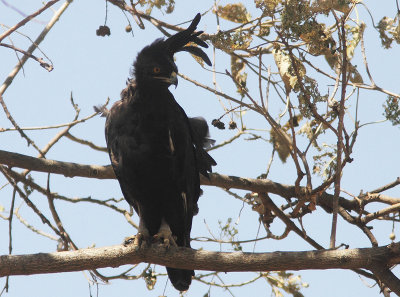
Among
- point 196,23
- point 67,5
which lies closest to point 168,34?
point 196,23

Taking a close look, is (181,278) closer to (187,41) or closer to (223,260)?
(223,260)

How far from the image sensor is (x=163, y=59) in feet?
19.5

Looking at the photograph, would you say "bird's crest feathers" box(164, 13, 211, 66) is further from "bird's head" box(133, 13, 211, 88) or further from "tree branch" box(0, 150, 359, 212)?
"tree branch" box(0, 150, 359, 212)

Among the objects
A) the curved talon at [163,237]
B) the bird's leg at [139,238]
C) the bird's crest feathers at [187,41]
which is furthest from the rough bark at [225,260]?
the bird's crest feathers at [187,41]

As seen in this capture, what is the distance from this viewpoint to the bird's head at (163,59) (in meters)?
5.88

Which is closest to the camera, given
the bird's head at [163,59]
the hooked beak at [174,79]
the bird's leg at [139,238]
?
the bird's leg at [139,238]

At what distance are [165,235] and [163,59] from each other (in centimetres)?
168

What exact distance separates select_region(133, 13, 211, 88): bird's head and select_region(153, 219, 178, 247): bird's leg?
135cm

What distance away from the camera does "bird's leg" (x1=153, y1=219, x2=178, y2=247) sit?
17.5ft

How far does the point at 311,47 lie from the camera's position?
5.00 meters

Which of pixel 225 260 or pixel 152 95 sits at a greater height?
pixel 152 95

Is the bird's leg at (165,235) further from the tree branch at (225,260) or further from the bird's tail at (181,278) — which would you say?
the tree branch at (225,260)

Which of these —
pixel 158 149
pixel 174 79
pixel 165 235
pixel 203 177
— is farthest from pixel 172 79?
pixel 165 235

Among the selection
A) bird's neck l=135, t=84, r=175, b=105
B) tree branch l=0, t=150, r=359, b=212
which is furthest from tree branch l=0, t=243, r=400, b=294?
bird's neck l=135, t=84, r=175, b=105
